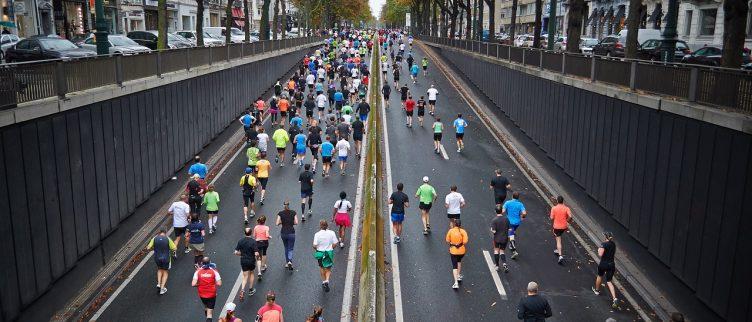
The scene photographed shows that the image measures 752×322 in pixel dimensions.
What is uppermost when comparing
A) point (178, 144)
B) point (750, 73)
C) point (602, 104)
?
point (750, 73)

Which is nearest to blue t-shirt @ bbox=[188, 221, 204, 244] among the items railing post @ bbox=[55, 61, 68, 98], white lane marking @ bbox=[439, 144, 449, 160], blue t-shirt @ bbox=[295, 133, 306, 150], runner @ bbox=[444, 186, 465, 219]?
railing post @ bbox=[55, 61, 68, 98]

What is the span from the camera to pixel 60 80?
14133 millimetres

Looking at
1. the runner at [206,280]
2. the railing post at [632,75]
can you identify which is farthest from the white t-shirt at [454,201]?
the runner at [206,280]

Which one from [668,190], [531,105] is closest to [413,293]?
[668,190]

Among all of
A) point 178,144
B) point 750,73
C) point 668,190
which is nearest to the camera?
point 750,73

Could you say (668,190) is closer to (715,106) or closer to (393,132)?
(715,106)

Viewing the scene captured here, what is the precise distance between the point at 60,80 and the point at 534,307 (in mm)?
11091

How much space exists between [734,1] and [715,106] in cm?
615

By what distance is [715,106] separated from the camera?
42.4ft

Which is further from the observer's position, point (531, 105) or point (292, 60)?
point (292, 60)

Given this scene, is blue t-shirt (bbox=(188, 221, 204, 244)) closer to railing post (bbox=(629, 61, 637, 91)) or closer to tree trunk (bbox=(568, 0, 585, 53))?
railing post (bbox=(629, 61, 637, 91))

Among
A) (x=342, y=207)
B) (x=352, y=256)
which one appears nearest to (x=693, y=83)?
(x=342, y=207)

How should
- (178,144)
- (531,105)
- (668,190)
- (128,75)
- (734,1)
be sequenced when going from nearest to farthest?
(668,190), (734,1), (128,75), (178,144), (531,105)

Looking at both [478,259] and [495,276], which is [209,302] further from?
[478,259]
